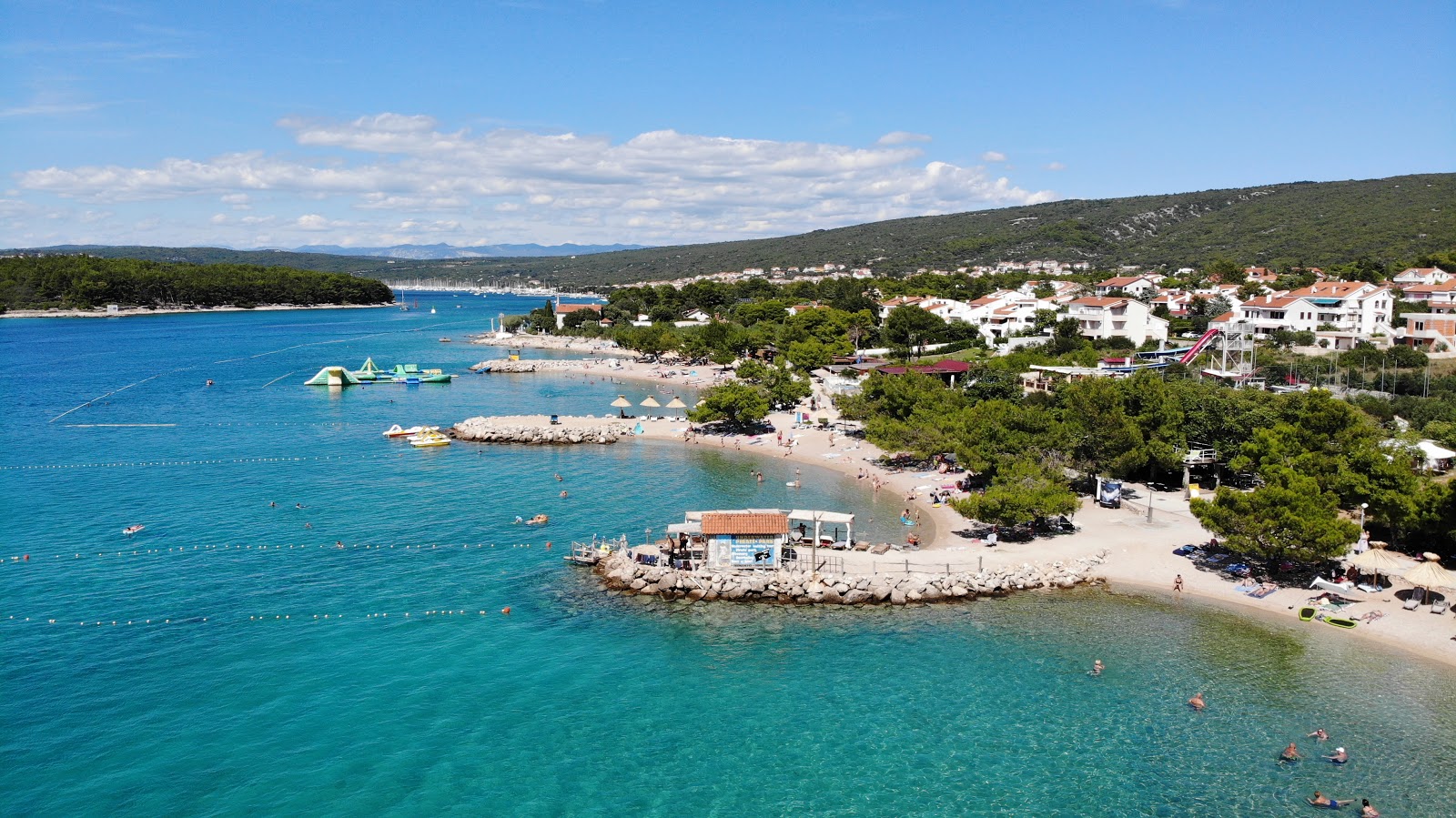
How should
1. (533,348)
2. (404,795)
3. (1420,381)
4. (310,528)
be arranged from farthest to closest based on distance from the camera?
(533,348) < (1420,381) < (310,528) < (404,795)

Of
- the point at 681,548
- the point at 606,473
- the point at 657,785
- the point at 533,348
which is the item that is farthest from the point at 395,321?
the point at 657,785

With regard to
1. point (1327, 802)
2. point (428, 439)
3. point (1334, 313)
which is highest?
point (1334, 313)

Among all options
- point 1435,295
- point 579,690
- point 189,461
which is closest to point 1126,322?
point 1435,295

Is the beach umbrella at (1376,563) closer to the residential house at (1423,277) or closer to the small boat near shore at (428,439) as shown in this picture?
the small boat near shore at (428,439)

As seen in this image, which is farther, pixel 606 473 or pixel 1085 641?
pixel 606 473

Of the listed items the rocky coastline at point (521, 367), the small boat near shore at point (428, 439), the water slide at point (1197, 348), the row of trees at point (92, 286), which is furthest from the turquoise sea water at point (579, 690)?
the row of trees at point (92, 286)

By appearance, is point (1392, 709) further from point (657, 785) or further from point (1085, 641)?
point (657, 785)

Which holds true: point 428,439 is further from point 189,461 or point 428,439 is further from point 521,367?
point 521,367
